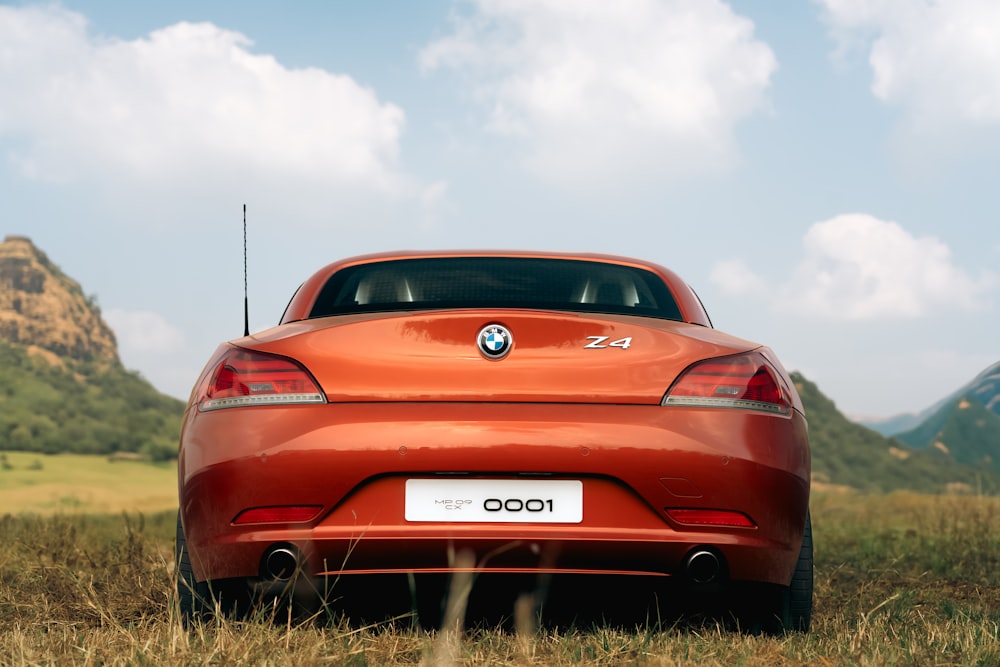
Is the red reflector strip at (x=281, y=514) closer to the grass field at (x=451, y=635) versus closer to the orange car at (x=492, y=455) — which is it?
the orange car at (x=492, y=455)

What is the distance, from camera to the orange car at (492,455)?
10.8 feet

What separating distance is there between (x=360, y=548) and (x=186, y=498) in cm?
65

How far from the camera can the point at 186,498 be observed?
3.56 meters

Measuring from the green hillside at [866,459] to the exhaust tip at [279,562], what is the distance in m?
77.6

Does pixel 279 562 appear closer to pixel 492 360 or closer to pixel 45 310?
pixel 492 360

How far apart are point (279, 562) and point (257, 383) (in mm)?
558

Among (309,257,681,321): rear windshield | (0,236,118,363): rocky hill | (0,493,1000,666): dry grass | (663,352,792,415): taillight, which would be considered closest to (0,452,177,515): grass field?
(0,236,118,363): rocky hill

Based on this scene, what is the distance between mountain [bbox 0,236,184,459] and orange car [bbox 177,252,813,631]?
9015 cm

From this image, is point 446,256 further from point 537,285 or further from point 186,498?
point 186,498

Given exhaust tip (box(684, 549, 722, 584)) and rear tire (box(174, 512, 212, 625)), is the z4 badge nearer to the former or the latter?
exhaust tip (box(684, 549, 722, 584))

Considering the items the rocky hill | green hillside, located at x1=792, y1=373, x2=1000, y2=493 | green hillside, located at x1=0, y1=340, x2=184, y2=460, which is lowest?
green hillside, located at x1=792, y1=373, x2=1000, y2=493

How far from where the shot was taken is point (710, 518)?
3.39 m

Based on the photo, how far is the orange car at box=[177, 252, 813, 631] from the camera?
3.30 meters

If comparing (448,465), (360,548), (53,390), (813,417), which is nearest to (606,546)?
(448,465)
